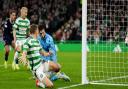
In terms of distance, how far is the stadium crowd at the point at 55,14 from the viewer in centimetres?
3670

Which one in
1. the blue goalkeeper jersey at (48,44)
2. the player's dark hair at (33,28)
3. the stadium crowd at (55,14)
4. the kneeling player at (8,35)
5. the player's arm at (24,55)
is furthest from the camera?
the stadium crowd at (55,14)

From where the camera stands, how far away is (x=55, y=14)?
134ft

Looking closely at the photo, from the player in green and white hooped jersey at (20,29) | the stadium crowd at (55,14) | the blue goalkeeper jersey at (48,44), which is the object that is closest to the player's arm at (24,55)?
the blue goalkeeper jersey at (48,44)

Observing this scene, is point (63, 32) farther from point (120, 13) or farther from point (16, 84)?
point (16, 84)

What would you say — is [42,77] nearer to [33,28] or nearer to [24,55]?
[24,55]

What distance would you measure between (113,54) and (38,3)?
17056 mm

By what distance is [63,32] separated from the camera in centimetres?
3634

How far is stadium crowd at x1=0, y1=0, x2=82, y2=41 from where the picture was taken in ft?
120

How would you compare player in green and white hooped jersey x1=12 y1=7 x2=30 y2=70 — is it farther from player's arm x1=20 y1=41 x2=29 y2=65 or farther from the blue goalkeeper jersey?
player's arm x1=20 y1=41 x2=29 y2=65

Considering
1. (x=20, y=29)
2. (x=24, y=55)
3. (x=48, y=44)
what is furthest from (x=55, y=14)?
(x=24, y=55)

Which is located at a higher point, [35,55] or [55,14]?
[55,14]

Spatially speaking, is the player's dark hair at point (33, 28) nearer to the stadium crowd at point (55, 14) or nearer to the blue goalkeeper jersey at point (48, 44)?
the blue goalkeeper jersey at point (48, 44)

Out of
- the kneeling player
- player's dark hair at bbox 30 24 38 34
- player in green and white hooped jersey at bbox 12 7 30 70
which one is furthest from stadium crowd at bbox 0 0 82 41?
player's dark hair at bbox 30 24 38 34

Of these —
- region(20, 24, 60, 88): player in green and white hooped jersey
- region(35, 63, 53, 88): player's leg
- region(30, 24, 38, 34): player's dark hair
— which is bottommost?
region(35, 63, 53, 88): player's leg
